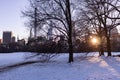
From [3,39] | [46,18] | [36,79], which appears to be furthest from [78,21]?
[3,39]

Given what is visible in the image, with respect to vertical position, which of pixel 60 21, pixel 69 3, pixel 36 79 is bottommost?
pixel 36 79

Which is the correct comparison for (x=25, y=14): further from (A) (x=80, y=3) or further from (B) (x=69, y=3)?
(A) (x=80, y=3)

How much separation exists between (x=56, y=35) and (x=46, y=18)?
2368 mm

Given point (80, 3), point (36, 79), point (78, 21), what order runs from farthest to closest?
point (80, 3), point (78, 21), point (36, 79)

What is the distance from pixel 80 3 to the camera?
38094 mm

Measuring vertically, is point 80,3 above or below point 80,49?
above

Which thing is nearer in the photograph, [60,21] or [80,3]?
[60,21]

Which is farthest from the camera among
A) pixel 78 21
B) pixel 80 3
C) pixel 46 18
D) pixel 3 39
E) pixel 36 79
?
pixel 3 39

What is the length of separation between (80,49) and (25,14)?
850 centimetres

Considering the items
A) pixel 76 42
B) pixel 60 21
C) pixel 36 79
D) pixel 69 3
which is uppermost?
pixel 69 3

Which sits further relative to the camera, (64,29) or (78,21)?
(78,21)

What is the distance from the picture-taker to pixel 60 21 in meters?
32.4

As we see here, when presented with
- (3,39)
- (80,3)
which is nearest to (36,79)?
(80,3)

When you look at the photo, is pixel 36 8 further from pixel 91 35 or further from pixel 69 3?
pixel 91 35
